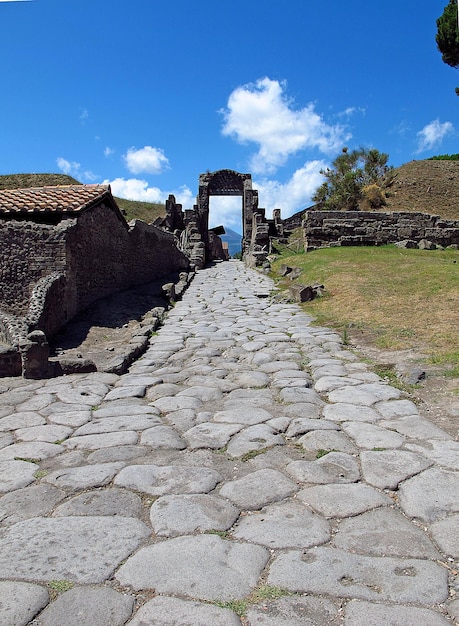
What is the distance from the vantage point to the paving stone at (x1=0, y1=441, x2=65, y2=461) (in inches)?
143

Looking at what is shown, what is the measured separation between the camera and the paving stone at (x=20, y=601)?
1926mm

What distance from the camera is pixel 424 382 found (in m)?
5.11

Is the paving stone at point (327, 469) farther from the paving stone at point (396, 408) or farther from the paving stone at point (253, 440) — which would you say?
the paving stone at point (396, 408)

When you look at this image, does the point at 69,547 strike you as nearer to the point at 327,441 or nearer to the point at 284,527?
the point at 284,527

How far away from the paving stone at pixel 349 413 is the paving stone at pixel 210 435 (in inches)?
33.3

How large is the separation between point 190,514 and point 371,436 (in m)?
1.70

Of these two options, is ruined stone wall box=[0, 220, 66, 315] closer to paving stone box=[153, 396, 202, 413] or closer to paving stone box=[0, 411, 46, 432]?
paving stone box=[0, 411, 46, 432]

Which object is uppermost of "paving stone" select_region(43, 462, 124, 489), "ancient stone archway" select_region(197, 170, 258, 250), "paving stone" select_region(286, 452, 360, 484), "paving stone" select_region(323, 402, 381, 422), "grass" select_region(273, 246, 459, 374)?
"ancient stone archway" select_region(197, 170, 258, 250)

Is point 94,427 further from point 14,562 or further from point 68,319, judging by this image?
point 68,319

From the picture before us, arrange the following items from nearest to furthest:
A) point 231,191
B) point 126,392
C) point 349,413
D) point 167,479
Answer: point 167,479
point 349,413
point 126,392
point 231,191

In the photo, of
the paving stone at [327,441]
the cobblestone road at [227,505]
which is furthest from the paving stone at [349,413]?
the paving stone at [327,441]

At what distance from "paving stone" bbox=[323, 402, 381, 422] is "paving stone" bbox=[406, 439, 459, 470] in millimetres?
608

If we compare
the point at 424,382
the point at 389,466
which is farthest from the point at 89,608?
the point at 424,382

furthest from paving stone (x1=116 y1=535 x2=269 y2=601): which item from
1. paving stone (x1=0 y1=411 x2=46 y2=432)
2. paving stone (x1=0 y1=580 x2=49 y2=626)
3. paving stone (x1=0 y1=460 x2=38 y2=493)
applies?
paving stone (x1=0 y1=411 x2=46 y2=432)
